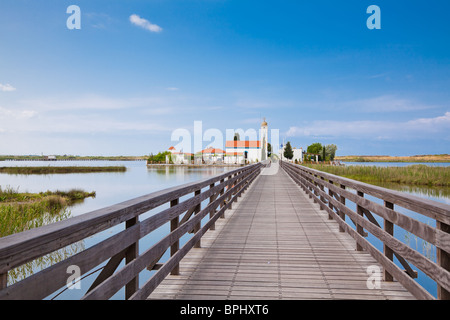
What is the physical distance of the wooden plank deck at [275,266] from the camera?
3117mm

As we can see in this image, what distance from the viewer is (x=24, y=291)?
1278mm

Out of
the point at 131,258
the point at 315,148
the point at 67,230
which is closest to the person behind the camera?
the point at 67,230

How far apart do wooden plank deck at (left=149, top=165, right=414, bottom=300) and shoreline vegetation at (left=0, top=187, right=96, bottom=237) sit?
677 centimetres

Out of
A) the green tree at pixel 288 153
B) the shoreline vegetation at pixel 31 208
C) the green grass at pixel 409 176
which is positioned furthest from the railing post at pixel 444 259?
the green tree at pixel 288 153

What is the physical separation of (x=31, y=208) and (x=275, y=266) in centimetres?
1346

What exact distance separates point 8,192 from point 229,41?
3788cm

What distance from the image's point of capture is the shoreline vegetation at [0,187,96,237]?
370 inches

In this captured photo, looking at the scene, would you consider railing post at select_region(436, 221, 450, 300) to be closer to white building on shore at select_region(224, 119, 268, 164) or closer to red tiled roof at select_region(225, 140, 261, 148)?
white building on shore at select_region(224, 119, 268, 164)

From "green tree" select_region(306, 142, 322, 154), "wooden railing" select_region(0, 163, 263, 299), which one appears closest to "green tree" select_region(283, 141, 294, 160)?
"green tree" select_region(306, 142, 322, 154)

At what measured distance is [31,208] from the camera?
13680mm

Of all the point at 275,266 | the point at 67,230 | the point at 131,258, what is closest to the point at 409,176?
the point at 275,266

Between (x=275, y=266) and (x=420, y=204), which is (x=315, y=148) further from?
(x=420, y=204)

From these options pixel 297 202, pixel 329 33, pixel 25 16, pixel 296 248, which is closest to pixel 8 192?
pixel 25 16
